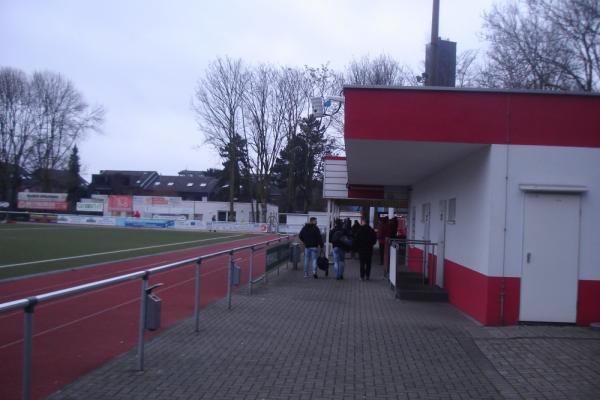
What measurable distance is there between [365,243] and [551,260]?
7.70 metres

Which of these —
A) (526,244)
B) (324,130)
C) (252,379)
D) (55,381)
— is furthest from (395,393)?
(324,130)

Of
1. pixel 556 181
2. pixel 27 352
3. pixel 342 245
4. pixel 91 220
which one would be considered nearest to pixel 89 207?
pixel 91 220

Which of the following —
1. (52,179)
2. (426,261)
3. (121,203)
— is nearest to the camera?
(426,261)

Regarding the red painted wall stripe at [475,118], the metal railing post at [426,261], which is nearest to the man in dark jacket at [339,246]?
the metal railing post at [426,261]

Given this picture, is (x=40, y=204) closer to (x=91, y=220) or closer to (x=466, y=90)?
(x=91, y=220)

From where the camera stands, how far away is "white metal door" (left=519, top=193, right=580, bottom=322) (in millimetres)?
9875

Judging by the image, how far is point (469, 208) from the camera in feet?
38.0

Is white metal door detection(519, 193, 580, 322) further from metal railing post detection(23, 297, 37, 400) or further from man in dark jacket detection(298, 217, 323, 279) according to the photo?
man in dark jacket detection(298, 217, 323, 279)

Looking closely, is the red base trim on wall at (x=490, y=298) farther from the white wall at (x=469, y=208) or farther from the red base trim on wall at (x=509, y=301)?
the white wall at (x=469, y=208)

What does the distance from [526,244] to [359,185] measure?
12792 mm

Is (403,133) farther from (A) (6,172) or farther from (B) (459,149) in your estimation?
(A) (6,172)

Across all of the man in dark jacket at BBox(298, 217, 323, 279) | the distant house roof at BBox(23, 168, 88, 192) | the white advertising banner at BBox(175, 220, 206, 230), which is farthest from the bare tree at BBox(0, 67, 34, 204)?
the man in dark jacket at BBox(298, 217, 323, 279)

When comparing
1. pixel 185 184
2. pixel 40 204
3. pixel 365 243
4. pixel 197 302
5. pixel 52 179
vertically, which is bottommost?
pixel 197 302

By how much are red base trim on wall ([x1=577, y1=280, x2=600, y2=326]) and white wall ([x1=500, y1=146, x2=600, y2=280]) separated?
0.43ft
